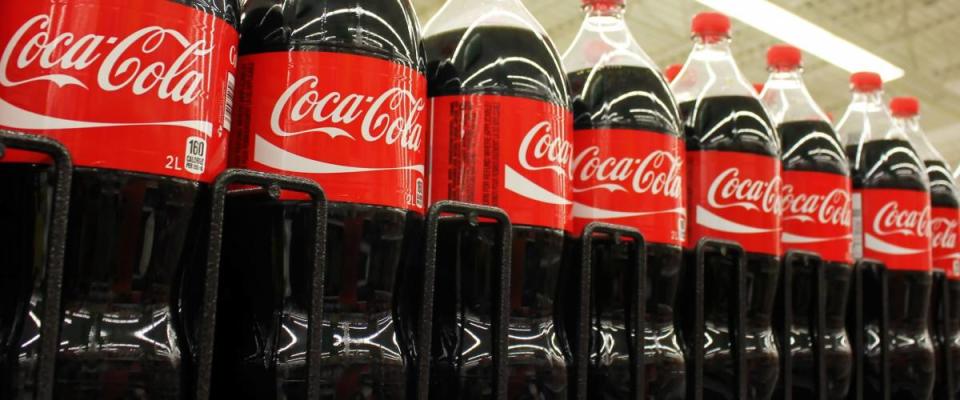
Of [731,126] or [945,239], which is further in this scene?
[945,239]

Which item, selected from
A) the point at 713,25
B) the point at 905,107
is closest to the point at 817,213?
the point at 713,25

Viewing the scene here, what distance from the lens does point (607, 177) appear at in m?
1.10

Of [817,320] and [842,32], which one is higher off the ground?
[842,32]

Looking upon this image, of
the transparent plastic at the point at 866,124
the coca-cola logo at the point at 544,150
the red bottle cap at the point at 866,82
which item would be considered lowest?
the coca-cola logo at the point at 544,150

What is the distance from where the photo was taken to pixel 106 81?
689 millimetres

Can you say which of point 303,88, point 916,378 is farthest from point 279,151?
point 916,378

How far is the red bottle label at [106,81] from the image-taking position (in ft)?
2.22

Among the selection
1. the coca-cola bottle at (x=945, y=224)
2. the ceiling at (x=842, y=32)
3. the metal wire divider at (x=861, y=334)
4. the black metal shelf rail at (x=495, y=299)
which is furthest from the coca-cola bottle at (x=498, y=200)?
the ceiling at (x=842, y=32)

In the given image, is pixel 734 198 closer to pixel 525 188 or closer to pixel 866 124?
pixel 525 188

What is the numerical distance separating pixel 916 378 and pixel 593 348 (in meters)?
0.77

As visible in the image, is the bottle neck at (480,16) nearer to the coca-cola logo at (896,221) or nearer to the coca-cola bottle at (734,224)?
the coca-cola bottle at (734,224)

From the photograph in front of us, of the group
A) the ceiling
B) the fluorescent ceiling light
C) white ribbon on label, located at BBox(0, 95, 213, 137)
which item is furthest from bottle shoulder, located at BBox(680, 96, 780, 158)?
the ceiling

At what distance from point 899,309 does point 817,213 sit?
1.05 ft

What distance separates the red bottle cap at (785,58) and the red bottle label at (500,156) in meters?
0.78
